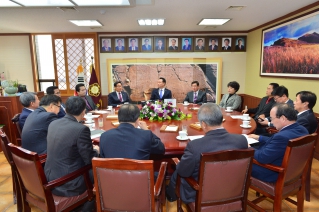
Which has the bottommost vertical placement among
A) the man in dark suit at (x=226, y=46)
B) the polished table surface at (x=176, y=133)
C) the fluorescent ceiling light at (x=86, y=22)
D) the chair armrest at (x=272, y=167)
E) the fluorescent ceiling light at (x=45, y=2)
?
the chair armrest at (x=272, y=167)

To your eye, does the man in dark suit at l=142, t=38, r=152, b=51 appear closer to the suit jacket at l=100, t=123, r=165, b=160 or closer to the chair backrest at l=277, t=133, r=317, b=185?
the suit jacket at l=100, t=123, r=165, b=160

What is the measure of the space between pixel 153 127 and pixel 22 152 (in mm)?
1472

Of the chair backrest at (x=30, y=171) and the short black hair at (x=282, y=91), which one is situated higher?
the short black hair at (x=282, y=91)

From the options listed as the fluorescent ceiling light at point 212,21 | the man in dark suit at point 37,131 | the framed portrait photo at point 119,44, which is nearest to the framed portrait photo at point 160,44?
the framed portrait photo at point 119,44

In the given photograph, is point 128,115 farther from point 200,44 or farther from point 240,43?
point 240,43

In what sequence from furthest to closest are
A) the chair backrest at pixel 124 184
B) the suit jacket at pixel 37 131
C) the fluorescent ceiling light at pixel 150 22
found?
the fluorescent ceiling light at pixel 150 22, the suit jacket at pixel 37 131, the chair backrest at pixel 124 184

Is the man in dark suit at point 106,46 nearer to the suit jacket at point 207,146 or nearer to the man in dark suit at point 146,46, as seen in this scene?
the man in dark suit at point 146,46

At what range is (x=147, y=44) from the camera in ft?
18.7

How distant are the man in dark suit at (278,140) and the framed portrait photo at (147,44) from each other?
14.4ft

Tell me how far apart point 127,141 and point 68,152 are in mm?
493

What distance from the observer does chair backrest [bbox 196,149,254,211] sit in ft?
4.31

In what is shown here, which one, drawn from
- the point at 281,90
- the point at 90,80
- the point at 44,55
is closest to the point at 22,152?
the point at 281,90

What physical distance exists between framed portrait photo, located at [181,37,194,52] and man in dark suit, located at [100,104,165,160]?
447cm

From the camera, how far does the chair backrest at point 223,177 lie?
1313 millimetres
